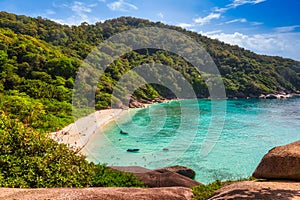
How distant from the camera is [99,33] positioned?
83062 mm

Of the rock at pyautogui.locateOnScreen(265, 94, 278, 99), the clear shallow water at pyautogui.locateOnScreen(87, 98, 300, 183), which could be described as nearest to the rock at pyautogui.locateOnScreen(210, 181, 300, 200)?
the clear shallow water at pyautogui.locateOnScreen(87, 98, 300, 183)

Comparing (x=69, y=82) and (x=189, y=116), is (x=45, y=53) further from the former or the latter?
(x=189, y=116)

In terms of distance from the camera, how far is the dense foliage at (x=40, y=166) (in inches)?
243

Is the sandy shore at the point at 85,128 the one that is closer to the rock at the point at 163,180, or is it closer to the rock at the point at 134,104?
the rock at the point at 134,104

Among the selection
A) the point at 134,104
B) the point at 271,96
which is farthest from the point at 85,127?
the point at 271,96

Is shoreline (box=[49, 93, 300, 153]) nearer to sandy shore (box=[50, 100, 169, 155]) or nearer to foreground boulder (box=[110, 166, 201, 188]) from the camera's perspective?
sandy shore (box=[50, 100, 169, 155])

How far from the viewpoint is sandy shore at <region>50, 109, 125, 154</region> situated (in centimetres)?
2070

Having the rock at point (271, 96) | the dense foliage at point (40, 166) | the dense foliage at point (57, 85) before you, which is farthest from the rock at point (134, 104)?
the rock at point (271, 96)

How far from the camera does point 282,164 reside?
5234mm

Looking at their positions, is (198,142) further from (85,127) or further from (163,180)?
(163,180)

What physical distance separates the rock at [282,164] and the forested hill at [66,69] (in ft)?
30.6

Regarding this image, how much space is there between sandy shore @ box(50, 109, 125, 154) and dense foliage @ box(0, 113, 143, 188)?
39.4 ft

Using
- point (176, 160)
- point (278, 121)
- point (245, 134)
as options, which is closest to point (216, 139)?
point (245, 134)

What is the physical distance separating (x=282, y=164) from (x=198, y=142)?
19.8 meters
